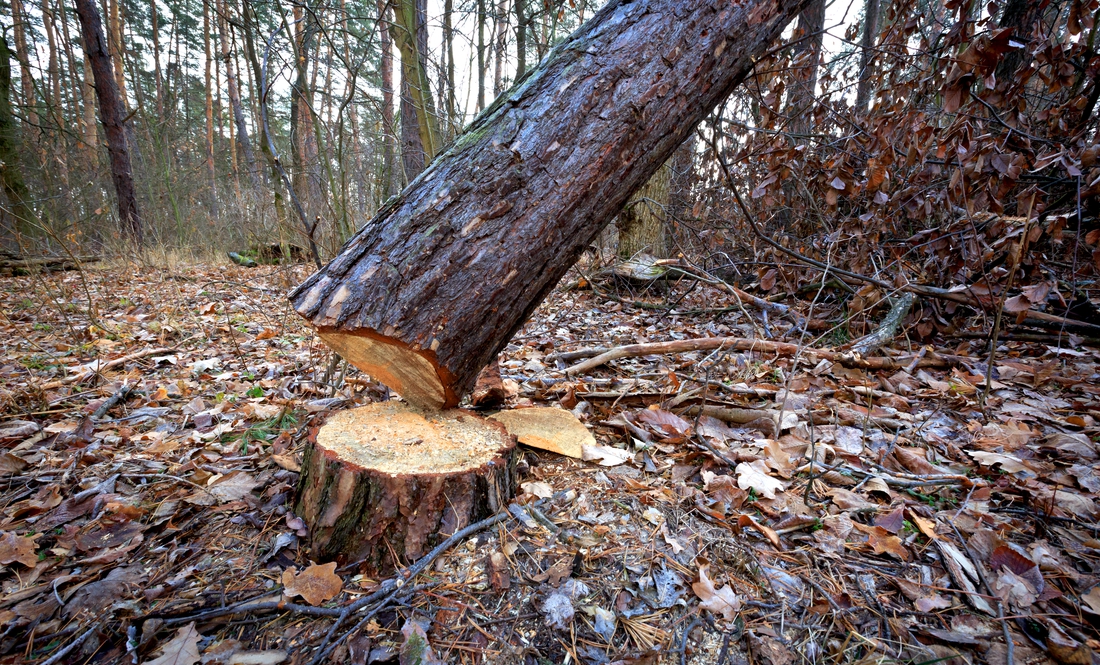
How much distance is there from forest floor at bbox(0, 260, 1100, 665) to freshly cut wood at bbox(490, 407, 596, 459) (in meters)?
0.08

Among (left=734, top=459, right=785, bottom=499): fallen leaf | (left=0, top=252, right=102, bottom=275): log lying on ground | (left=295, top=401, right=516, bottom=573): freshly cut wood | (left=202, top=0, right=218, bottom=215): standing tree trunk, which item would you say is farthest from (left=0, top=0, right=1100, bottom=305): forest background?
(left=202, top=0, right=218, bottom=215): standing tree trunk

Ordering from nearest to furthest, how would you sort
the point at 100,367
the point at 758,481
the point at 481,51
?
the point at 758,481
the point at 100,367
the point at 481,51

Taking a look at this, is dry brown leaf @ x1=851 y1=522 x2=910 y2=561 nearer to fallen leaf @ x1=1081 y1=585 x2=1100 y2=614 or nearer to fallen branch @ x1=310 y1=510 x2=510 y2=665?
fallen leaf @ x1=1081 y1=585 x2=1100 y2=614

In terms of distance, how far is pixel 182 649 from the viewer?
3.85 feet

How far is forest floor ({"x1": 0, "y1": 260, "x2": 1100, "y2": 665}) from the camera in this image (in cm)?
123

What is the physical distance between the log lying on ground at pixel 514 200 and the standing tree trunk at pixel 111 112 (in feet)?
25.7

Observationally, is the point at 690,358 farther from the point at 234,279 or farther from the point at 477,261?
the point at 234,279

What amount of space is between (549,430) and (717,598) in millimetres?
914

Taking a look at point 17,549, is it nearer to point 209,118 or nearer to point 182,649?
point 182,649

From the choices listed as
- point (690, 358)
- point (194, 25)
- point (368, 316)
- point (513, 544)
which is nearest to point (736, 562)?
point (513, 544)

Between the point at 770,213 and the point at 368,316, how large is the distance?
4.45 meters

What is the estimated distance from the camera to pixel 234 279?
6.14 m

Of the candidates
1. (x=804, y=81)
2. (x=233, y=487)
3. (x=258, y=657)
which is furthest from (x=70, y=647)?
(x=804, y=81)

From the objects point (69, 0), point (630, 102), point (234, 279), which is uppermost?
point (69, 0)
